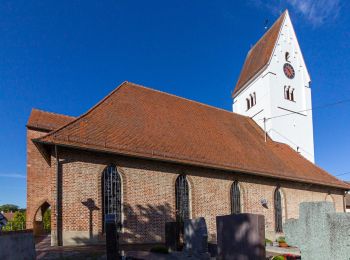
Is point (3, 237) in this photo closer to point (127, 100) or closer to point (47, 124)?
point (127, 100)

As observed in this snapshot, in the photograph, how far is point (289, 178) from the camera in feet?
63.6

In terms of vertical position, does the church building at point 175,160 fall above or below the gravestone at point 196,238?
above

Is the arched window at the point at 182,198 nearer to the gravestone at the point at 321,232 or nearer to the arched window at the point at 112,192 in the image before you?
the arched window at the point at 112,192

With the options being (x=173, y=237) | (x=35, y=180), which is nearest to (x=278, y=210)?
(x=173, y=237)

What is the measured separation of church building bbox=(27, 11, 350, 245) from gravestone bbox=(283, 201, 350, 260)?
9.36 m

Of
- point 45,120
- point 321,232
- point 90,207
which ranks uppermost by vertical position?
point 45,120

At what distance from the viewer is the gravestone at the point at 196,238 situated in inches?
427

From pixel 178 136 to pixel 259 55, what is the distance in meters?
13.5

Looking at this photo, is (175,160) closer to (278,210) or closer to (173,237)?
(173,237)

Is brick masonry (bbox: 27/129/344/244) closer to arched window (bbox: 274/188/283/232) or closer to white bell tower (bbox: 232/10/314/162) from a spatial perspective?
arched window (bbox: 274/188/283/232)

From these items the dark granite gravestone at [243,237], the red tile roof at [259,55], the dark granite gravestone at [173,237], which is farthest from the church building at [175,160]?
the dark granite gravestone at [243,237]

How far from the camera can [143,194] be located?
14.8 meters

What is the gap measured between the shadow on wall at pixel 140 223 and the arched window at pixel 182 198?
74 centimetres

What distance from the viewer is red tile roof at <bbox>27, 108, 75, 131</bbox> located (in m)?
19.7
